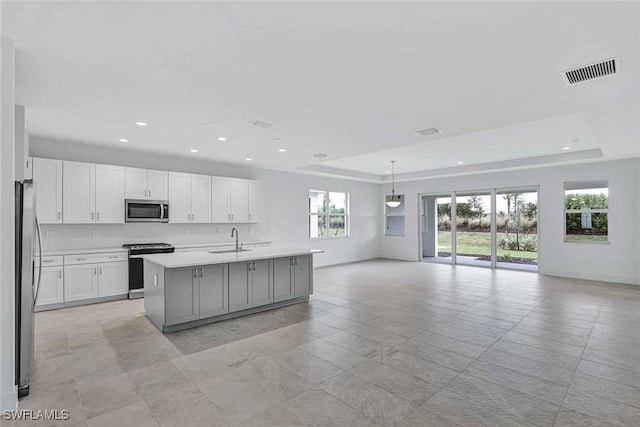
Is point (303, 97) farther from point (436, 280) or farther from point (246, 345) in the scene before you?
point (436, 280)

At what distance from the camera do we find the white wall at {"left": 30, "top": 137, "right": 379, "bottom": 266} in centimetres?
544

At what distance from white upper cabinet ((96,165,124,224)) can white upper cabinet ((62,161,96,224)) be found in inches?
2.7

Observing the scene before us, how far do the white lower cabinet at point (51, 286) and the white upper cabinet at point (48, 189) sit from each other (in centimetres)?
73

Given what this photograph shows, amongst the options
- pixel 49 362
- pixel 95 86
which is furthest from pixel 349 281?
pixel 95 86

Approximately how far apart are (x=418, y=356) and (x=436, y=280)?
4198 millimetres

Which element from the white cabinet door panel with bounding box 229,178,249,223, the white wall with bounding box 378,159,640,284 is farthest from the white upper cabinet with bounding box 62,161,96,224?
the white wall with bounding box 378,159,640,284

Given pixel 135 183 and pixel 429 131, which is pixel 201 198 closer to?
pixel 135 183

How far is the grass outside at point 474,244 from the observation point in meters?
8.53

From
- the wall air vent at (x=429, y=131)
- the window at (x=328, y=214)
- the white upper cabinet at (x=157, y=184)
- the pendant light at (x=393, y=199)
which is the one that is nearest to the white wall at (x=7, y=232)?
the white upper cabinet at (x=157, y=184)

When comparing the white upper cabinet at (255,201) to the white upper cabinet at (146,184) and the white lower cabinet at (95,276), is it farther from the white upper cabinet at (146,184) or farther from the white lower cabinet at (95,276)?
the white lower cabinet at (95,276)

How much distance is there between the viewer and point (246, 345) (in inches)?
140

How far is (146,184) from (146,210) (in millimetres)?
465

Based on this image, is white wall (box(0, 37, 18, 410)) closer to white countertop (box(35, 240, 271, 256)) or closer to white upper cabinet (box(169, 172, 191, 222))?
white countertop (box(35, 240, 271, 256))

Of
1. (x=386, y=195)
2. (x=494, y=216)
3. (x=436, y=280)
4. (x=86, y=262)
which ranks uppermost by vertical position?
(x=386, y=195)
